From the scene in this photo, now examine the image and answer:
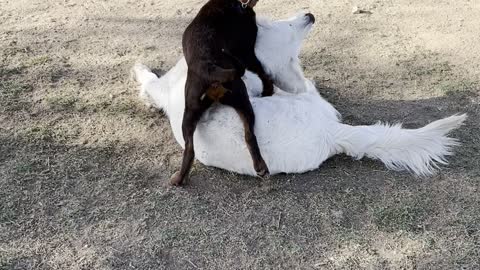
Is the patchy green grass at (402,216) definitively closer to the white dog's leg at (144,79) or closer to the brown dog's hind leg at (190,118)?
the brown dog's hind leg at (190,118)

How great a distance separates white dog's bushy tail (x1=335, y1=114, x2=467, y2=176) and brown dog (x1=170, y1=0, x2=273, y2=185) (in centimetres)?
61

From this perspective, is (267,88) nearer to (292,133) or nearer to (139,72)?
(292,133)

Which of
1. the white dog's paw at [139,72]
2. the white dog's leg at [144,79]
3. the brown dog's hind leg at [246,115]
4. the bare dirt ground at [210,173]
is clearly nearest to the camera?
the bare dirt ground at [210,173]

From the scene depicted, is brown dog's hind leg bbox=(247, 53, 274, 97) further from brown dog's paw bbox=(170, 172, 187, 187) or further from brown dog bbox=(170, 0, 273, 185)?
brown dog's paw bbox=(170, 172, 187, 187)

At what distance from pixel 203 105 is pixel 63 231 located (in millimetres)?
1047

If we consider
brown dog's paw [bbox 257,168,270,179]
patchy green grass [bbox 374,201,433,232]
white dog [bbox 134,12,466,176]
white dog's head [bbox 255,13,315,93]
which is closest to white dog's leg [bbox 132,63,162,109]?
white dog [bbox 134,12,466,176]

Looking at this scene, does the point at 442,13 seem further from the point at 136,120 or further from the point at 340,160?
the point at 136,120

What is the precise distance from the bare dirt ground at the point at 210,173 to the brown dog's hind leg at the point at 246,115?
22cm

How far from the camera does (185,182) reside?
3576mm

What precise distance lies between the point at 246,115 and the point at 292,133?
309 mm

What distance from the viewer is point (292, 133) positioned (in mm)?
3475

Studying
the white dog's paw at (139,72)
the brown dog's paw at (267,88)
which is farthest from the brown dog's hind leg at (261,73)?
the white dog's paw at (139,72)

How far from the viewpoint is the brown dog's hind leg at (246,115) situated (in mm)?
3324

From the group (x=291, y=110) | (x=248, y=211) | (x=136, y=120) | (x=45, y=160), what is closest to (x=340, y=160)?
(x=291, y=110)
